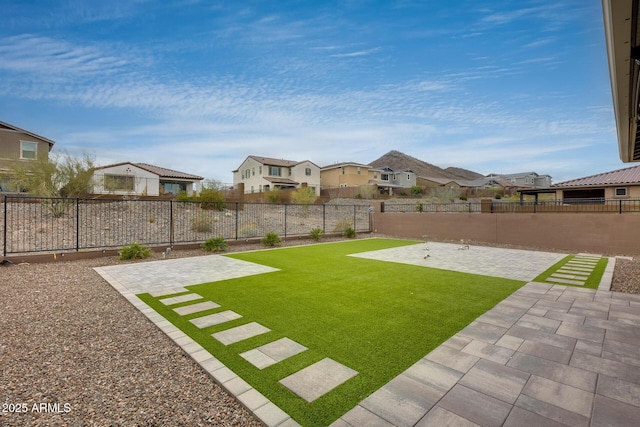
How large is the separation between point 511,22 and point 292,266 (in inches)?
364

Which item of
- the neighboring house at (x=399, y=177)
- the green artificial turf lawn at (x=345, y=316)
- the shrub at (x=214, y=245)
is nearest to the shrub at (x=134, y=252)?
the shrub at (x=214, y=245)

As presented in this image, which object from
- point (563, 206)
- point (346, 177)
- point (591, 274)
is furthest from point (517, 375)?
point (346, 177)

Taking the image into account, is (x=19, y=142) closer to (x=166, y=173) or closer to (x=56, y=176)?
(x=166, y=173)

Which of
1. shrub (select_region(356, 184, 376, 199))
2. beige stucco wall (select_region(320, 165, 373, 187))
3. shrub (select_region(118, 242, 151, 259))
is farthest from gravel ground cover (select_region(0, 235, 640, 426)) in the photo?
beige stucco wall (select_region(320, 165, 373, 187))

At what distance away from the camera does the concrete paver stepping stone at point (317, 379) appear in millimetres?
2274

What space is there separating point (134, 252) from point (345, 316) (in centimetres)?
685

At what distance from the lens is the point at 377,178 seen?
136 ft

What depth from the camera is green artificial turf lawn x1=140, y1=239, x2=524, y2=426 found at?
2.41 m

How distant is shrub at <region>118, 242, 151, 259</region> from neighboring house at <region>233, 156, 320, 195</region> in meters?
23.0

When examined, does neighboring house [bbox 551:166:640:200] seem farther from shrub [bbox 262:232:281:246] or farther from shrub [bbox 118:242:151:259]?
shrub [bbox 118:242:151:259]

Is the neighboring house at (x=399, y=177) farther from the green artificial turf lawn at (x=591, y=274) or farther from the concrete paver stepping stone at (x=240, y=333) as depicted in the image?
the concrete paver stepping stone at (x=240, y=333)

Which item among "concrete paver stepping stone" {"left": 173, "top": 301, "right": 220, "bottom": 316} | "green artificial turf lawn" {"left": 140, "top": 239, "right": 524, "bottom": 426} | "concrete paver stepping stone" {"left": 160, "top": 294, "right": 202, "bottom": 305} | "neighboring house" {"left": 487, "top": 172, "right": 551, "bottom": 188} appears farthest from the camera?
"neighboring house" {"left": 487, "top": 172, "right": 551, "bottom": 188}

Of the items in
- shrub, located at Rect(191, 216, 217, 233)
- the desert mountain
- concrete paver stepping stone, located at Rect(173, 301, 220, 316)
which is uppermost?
the desert mountain

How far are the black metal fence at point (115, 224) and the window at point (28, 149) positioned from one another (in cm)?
944
